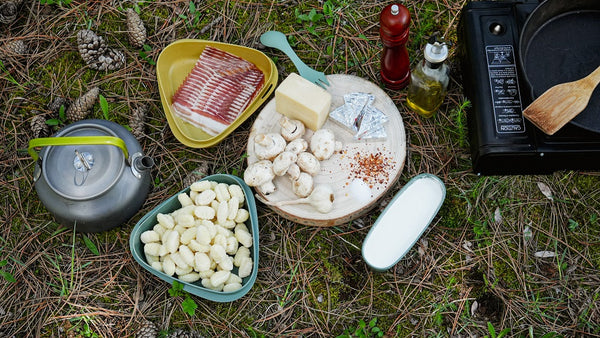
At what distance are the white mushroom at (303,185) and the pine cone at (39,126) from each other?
113 cm

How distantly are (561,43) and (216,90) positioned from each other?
1335 millimetres

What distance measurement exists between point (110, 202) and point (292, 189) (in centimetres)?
67

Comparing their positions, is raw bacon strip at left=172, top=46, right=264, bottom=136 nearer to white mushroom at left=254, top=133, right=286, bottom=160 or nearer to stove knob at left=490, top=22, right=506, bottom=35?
white mushroom at left=254, top=133, right=286, bottom=160

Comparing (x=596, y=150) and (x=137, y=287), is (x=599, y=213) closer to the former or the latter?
(x=596, y=150)

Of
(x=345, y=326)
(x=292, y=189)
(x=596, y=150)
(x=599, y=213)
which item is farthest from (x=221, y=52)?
(x=599, y=213)

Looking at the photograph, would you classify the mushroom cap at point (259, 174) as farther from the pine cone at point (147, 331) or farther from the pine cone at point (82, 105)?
the pine cone at point (82, 105)

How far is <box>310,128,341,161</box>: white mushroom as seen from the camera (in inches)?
70.6

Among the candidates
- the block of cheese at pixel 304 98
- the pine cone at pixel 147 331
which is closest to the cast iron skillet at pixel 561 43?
the block of cheese at pixel 304 98

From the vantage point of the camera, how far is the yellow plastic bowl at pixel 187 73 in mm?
1926

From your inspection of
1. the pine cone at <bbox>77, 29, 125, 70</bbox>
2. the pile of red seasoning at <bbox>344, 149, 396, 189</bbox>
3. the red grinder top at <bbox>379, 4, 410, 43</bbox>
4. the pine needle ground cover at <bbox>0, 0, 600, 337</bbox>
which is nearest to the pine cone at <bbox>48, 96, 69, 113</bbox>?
the pine needle ground cover at <bbox>0, 0, 600, 337</bbox>

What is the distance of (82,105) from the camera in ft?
6.66

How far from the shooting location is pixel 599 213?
1.84m

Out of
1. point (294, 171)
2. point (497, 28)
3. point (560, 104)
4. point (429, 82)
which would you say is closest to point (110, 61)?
point (294, 171)

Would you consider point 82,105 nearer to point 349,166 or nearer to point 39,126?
point 39,126
